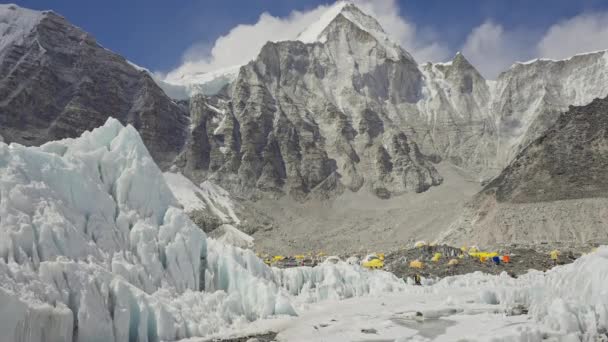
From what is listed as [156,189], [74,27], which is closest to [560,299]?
[156,189]

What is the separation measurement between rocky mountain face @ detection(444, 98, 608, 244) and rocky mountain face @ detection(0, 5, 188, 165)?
111 metres

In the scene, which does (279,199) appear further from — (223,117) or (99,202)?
(99,202)

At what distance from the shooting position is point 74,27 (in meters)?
193

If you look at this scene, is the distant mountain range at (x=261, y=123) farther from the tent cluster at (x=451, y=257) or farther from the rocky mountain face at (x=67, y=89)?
the tent cluster at (x=451, y=257)

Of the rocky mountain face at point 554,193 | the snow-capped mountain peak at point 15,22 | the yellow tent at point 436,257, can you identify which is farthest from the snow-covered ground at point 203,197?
the yellow tent at point 436,257

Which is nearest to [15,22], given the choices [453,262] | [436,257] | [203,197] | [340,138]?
[203,197]

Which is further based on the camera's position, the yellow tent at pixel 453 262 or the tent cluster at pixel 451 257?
the tent cluster at pixel 451 257

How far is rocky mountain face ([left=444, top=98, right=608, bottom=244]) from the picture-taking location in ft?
257

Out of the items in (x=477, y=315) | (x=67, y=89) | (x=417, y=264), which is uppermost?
(x=67, y=89)

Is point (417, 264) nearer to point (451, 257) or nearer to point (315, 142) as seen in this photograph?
point (451, 257)

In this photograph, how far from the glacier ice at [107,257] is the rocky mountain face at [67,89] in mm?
138371

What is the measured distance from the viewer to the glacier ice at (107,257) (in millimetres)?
18436

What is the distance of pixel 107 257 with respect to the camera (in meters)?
22.8

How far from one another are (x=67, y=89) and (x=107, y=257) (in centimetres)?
17116
